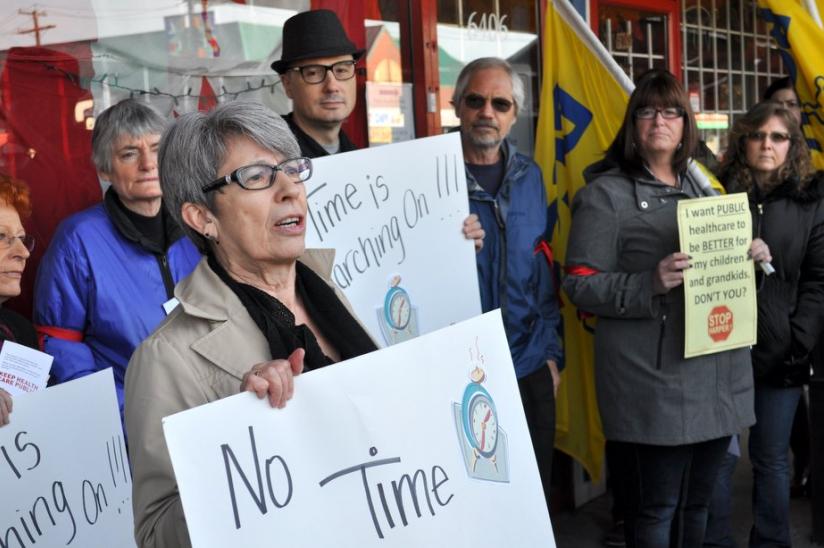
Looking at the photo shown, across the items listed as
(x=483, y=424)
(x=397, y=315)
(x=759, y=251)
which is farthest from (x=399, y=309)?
(x=759, y=251)

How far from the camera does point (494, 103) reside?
11.7ft

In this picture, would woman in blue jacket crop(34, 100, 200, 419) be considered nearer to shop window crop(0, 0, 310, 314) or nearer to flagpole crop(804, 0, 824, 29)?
shop window crop(0, 0, 310, 314)

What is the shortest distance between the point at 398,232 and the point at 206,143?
1.17m

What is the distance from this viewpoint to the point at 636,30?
6.43 meters

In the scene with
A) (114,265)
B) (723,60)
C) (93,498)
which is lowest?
(93,498)

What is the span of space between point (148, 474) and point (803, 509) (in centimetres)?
415

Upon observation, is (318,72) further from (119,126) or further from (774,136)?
(774,136)

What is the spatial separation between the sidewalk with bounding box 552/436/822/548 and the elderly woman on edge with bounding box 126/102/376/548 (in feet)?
10.4

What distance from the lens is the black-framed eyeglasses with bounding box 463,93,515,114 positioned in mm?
3572

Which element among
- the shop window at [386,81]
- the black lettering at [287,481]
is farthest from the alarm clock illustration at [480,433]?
the shop window at [386,81]

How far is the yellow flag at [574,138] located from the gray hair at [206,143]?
2577mm

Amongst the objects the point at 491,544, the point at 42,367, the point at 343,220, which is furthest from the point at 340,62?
the point at 491,544

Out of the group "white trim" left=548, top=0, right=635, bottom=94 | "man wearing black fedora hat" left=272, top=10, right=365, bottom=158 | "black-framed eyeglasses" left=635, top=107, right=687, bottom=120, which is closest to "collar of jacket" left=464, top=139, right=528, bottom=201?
"black-framed eyeglasses" left=635, top=107, right=687, bottom=120

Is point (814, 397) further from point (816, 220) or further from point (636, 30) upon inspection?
point (636, 30)
